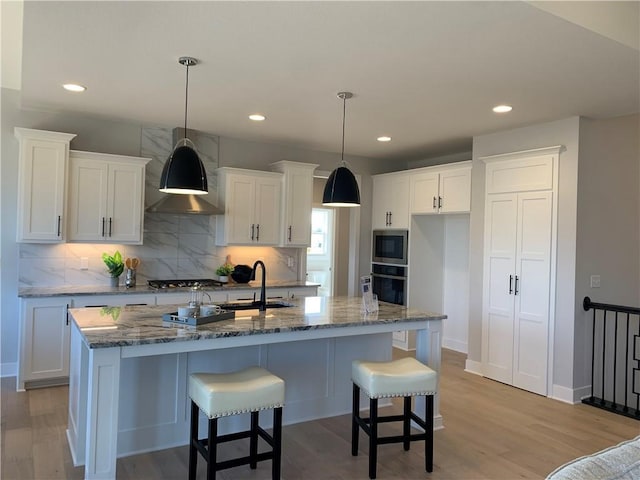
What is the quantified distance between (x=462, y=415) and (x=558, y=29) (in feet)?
9.72

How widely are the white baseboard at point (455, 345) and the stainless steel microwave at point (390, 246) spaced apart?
4.26 ft

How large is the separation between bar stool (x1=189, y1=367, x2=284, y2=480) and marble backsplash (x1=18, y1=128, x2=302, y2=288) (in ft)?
9.46

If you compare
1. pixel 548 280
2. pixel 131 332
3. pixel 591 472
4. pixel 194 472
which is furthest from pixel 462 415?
pixel 591 472

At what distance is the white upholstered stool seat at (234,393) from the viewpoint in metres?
2.53

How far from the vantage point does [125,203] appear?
494 centimetres

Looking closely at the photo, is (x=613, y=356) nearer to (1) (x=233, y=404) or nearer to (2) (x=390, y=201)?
(2) (x=390, y=201)

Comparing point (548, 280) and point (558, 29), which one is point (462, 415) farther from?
point (558, 29)

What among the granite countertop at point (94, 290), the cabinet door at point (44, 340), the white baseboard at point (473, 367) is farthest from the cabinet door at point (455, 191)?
the cabinet door at point (44, 340)

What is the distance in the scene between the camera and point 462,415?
13.2ft

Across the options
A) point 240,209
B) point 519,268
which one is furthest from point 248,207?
point 519,268

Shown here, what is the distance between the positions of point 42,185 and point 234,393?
3.16m

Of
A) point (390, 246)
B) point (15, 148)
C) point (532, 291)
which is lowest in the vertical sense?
point (532, 291)

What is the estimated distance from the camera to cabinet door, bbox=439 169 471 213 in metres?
5.54

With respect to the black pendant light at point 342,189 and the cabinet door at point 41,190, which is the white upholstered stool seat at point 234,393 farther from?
the cabinet door at point 41,190
